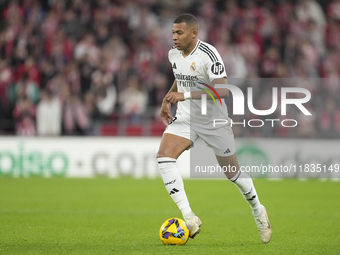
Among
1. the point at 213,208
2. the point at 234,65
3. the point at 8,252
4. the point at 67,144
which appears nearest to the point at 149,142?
the point at 67,144

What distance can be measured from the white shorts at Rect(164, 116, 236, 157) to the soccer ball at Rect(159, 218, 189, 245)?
871mm

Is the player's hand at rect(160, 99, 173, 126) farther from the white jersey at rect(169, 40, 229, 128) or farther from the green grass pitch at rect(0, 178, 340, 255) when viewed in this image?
the green grass pitch at rect(0, 178, 340, 255)

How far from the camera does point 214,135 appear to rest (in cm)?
602

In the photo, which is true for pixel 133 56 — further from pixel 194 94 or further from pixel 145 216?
pixel 194 94

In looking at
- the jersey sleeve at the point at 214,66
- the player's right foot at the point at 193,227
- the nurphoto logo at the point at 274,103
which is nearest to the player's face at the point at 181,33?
the jersey sleeve at the point at 214,66

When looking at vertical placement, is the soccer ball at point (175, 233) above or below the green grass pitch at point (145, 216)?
above

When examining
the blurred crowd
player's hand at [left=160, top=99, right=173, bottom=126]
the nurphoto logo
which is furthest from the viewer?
the blurred crowd

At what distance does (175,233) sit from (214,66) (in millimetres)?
1778

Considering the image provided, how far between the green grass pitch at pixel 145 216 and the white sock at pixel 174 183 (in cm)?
41

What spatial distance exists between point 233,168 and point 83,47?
10.9 m

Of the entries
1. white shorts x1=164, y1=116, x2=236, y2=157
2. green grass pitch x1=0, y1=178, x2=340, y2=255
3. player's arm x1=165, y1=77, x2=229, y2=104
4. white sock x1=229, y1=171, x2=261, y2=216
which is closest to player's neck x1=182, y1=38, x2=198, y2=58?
player's arm x1=165, y1=77, x2=229, y2=104

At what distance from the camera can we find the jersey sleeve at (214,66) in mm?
5750

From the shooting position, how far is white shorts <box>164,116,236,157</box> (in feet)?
19.7

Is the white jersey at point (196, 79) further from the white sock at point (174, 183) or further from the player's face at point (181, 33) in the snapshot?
the white sock at point (174, 183)
